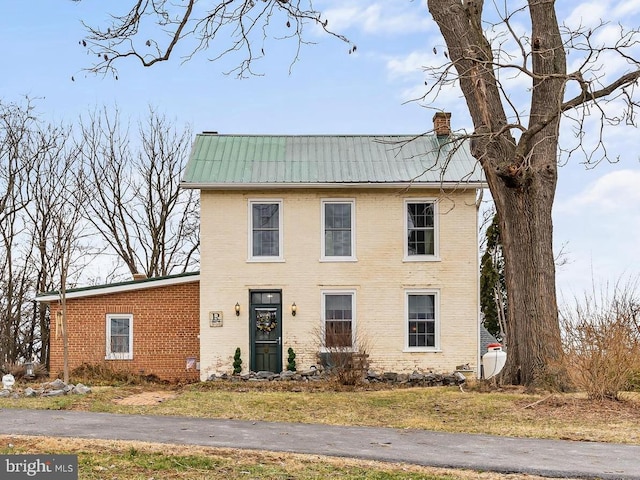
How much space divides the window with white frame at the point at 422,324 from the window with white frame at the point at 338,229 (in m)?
2.06

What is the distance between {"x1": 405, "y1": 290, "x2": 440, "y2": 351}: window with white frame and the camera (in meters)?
21.7

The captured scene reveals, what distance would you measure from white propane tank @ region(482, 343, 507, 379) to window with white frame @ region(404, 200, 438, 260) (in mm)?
3017

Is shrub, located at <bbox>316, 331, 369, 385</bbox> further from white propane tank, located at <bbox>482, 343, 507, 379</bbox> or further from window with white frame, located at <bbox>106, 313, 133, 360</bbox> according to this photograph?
window with white frame, located at <bbox>106, 313, 133, 360</bbox>

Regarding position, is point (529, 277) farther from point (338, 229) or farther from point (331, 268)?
point (338, 229)

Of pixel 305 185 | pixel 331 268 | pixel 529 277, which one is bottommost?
pixel 529 277

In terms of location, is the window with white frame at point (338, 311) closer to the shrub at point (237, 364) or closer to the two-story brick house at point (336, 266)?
the two-story brick house at point (336, 266)

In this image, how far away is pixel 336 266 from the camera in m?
21.7

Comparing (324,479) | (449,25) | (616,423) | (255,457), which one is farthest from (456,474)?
(449,25)

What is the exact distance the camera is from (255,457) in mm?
9133

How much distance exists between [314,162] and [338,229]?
2105 millimetres

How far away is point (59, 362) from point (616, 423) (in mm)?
15445

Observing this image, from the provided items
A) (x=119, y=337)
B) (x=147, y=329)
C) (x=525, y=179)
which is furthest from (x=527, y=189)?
(x=119, y=337)

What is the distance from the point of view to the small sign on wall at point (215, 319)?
70.7 ft

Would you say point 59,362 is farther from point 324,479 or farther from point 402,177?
point 324,479
